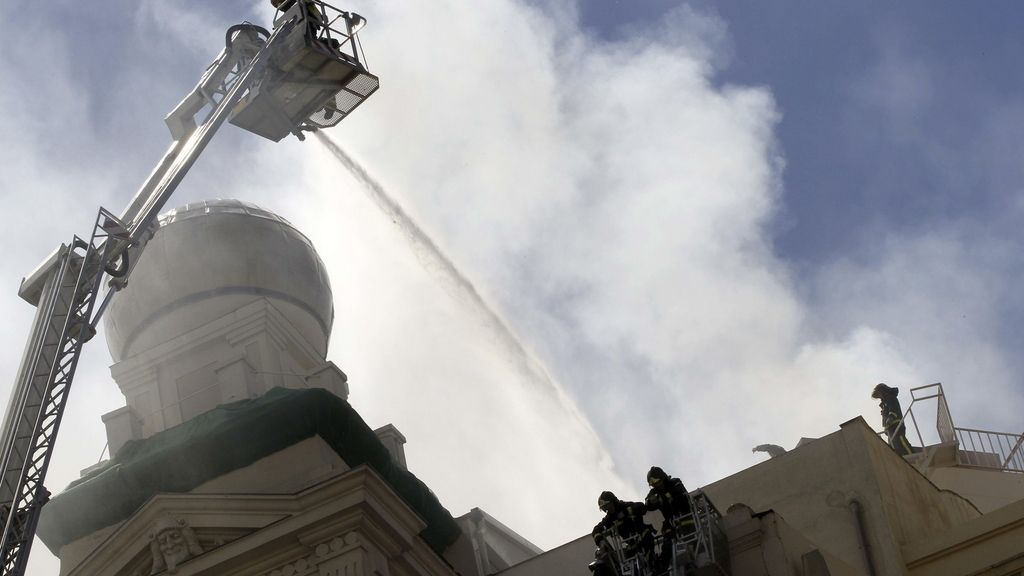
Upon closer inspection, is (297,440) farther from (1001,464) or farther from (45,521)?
(1001,464)

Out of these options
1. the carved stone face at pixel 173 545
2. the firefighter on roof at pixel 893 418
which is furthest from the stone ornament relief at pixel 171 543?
the firefighter on roof at pixel 893 418

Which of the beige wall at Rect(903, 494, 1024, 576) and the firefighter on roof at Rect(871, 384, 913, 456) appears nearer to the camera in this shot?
the beige wall at Rect(903, 494, 1024, 576)

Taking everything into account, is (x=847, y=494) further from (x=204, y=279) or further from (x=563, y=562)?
(x=204, y=279)

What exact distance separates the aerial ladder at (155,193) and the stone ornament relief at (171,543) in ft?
15.9

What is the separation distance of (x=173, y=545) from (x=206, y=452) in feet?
8.61

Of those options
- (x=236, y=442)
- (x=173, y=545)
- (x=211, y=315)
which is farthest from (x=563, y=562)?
(x=211, y=315)

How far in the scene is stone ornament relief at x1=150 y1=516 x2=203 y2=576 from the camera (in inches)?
1238

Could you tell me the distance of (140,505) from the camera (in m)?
33.5

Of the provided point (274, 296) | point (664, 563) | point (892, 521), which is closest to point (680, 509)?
point (664, 563)

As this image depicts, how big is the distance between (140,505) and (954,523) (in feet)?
48.7

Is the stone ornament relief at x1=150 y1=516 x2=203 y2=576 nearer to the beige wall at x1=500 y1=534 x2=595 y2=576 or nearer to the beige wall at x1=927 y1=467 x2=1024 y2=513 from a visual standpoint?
the beige wall at x1=500 y1=534 x2=595 y2=576

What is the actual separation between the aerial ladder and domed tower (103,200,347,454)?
6.76 meters

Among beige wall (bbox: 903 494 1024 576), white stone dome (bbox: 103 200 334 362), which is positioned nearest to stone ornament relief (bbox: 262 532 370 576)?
beige wall (bbox: 903 494 1024 576)

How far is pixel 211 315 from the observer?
38844 millimetres
